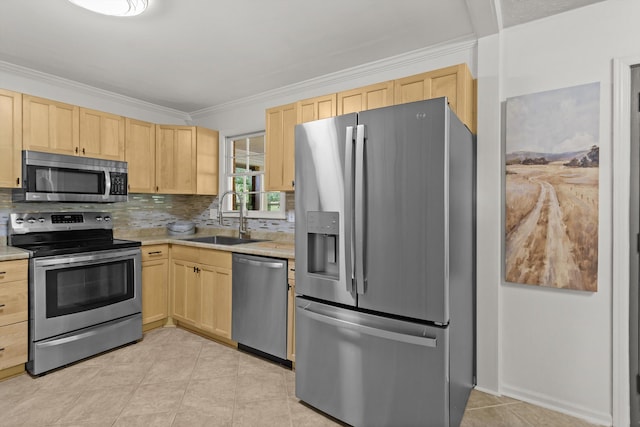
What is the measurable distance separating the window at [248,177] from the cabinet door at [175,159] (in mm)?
422

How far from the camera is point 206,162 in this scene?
4266mm

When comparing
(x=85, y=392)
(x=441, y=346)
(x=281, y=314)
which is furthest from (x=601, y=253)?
(x=85, y=392)

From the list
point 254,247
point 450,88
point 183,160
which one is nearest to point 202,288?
point 254,247

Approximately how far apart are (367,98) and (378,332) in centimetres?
176

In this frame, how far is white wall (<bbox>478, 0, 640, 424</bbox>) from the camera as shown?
2.06 meters

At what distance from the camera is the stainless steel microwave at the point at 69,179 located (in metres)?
2.94

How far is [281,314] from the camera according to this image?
9.06ft

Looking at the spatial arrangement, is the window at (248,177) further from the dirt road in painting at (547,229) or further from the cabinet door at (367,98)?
the dirt road in painting at (547,229)

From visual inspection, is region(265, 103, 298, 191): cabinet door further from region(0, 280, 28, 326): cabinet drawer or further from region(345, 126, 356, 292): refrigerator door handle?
region(0, 280, 28, 326): cabinet drawer

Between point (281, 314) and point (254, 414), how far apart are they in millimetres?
752

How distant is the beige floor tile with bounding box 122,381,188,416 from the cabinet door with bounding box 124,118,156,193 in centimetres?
215

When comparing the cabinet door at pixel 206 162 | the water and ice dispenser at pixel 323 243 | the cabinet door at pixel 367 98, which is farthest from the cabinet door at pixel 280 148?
the cabinet door at pixel 206 162

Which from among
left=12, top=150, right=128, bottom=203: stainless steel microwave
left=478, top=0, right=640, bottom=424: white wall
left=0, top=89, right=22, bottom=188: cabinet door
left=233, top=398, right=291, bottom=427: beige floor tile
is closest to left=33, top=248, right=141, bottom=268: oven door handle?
left=12, top=150, right=128, bottom=203: stainless steel microwave

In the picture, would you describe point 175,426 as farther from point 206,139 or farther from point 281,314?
point 206,139
